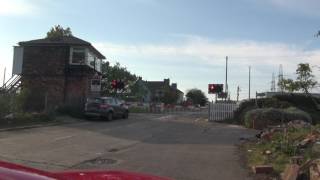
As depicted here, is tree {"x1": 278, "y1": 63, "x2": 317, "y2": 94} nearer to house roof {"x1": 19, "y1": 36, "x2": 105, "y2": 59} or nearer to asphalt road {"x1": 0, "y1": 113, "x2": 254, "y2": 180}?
asphalt road {"x1": 0, "y1": 113, "x2": 254, "y2": 180}

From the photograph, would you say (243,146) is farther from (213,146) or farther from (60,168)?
(60,168)

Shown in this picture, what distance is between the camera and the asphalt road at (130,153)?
14.4 meters

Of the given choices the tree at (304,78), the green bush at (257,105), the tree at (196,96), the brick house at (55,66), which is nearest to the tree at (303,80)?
the tree at (304,78)

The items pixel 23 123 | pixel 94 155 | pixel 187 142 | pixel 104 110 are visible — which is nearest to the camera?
pixel 94 155

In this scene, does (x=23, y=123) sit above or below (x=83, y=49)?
below

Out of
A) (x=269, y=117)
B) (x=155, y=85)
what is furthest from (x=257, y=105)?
(x=155, y=85)

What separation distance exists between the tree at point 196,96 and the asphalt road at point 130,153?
120405 mm

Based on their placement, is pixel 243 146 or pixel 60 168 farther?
pixel 243 146

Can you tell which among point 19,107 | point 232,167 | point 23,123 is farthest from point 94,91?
point 232,167

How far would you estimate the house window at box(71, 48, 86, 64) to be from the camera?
161 feet

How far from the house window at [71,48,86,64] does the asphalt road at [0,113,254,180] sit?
23.6 m

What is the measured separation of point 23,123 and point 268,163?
18003 mm

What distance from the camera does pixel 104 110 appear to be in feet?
129

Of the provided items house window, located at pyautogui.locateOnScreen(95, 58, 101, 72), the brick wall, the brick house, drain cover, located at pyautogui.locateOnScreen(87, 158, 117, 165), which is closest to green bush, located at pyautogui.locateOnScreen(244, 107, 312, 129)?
the brick house
